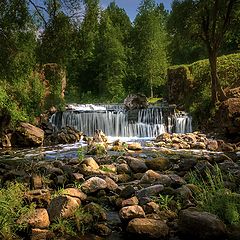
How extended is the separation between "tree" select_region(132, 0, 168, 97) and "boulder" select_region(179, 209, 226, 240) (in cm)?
4152

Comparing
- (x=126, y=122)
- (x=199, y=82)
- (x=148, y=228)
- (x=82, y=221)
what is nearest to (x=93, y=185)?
(x=82, y=221)

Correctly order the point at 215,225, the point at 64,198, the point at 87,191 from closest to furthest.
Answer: the point at 215,225 → the point at 64,198 → the point at 87,191

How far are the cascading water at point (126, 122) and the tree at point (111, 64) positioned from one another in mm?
23317

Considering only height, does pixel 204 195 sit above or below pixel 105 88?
below

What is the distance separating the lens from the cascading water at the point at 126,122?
24688mm

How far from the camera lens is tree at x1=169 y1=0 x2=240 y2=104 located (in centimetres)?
2122

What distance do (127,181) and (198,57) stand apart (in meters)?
45.5

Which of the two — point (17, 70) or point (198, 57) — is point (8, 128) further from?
point (198, 57)

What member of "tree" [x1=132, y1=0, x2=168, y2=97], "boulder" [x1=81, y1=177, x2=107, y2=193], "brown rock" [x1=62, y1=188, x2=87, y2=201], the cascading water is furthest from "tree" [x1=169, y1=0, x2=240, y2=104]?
"tree" [x1=132, y1=0, x2=168, y2=97]

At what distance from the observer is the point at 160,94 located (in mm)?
51906

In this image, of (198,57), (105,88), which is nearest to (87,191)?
(105,88)

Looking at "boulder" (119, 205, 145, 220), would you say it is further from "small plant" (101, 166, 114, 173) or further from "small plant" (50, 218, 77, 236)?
"small plant" (101, 166, 114, 173)

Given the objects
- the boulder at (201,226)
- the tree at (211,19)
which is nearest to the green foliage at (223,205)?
the boulder at (201,226)

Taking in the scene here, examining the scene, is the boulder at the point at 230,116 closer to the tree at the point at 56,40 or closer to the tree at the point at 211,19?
the tree at the point at 211,19
